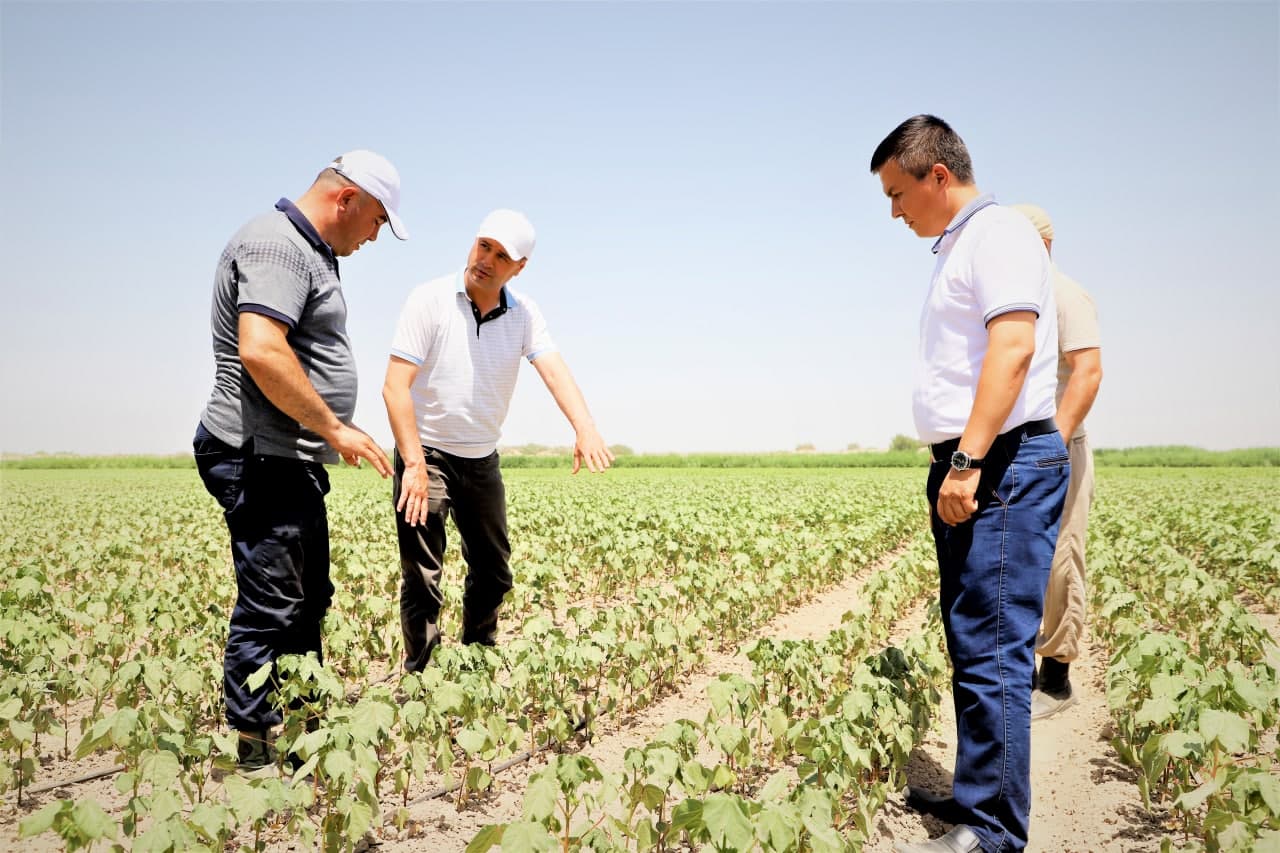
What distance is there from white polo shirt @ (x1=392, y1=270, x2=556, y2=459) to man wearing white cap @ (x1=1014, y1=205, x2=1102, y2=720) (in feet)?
9.92

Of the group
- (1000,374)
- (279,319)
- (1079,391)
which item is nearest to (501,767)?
(279,319)

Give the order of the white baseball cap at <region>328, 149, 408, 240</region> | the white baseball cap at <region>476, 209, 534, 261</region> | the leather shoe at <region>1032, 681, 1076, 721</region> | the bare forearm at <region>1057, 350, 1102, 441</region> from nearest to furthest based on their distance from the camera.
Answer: the white baseball cap at <region>328, 149, 408, 240</region> < the bare forearm at <region>1057, 350, 1102, 441</region> < the white baseball cap at <region>476, 209, 534, 261</region> < the leather shoe at <region>1032, 681, 1076, 721</region>

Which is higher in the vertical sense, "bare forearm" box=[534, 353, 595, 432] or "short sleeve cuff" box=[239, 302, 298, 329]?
"short sleeve cuff" box=[239, 302, 298, 329]

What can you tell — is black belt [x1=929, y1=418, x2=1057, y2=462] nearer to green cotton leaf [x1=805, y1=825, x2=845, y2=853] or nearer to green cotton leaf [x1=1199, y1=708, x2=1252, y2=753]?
green cotton leaf [x1=1199, y1=708, x2=1252, y2=753]

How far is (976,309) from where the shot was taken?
2723 millimetres

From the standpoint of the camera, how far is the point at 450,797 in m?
3.45

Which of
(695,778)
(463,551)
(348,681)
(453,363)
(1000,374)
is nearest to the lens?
(1000,374)

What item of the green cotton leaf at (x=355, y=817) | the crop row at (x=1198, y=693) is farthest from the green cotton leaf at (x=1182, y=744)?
the green cotton leaf at (x=355, y=817)

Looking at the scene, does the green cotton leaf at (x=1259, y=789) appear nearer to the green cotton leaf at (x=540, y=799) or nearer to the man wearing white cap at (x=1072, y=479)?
the man wearing white cap at (x=1072, y=479)

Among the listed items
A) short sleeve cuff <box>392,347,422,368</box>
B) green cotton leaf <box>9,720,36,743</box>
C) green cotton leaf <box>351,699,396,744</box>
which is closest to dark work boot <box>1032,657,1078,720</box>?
green cotton leaf <box>351,699,396,744</box>

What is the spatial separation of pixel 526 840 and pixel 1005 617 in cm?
180

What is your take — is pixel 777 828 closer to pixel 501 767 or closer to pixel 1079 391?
pixel 501 767

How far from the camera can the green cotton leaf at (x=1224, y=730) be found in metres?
2.67

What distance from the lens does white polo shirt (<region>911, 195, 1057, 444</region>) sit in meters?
2.61
